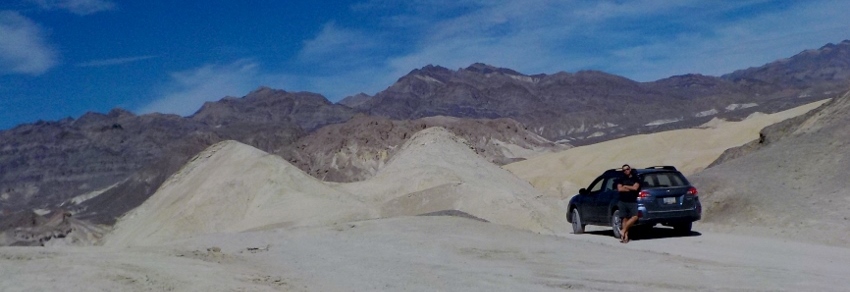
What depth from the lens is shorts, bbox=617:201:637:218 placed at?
52.7 ft

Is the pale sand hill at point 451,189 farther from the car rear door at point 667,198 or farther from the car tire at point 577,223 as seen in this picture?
the car rear door at point 667,198

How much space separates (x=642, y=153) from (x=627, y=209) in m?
67.3

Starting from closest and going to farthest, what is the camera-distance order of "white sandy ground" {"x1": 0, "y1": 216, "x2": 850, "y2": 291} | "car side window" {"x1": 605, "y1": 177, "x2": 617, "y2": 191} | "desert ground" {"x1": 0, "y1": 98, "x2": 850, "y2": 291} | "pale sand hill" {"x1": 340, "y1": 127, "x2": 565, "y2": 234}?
1. "white sandy ground" {"x1": 0, "y1": 216, "x2": 850, "y2": 291}
2. "desert ground" {"x1": 0, "y1": 98, "x2": 850, "y2": 291}
3. "car side window" {"x1": 605, "y1": 177, "x2": 617, "y2": 191}
4. "pale sand hill" {"x1": 340, "y1": 127, "x2": 565, "y2": 234}

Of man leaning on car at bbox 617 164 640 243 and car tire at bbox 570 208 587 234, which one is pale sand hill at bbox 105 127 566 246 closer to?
car tire at bbox 570 208 587 234

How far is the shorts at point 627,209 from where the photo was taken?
16.1 meters

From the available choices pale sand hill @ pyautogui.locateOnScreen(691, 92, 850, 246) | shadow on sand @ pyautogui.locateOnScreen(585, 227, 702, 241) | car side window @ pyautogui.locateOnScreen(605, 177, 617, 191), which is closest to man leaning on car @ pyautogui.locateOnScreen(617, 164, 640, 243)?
shadow on sand @ pyautogui.locateOnScreen(585, 227, 702, 241)

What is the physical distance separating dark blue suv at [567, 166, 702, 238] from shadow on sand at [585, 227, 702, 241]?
206 millimetres

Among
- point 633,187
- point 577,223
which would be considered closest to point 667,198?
point 633,187

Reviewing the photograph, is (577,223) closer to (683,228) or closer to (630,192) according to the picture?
(683,228)

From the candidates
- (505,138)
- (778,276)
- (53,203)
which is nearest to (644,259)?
(778,276)

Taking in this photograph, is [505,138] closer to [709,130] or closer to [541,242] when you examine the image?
[709,130]

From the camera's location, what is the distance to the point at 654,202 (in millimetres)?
15984

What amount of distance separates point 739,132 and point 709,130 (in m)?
3.49

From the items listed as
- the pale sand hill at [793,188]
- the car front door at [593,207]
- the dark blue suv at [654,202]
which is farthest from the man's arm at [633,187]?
the pale sand hill at [793,188]
